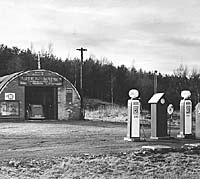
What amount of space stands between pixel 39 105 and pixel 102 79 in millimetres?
42675

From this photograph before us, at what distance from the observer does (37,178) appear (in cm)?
922

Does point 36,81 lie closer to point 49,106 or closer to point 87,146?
point 49,106

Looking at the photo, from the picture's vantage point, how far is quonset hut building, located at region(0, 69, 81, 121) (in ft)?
120

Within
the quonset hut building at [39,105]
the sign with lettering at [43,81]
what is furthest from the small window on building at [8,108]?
the sign with lettering at [43,81]

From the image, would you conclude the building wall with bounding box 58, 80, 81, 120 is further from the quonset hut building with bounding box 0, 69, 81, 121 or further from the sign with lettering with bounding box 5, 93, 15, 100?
the sign with lettering with bounding box 5, 93, 15, 100

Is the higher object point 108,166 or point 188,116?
point 188,116

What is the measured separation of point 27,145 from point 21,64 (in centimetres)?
5908

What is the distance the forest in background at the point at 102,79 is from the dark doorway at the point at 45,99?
90.5 feet

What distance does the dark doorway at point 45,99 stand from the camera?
1543 inches

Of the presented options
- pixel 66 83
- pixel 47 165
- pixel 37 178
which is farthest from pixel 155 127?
pixel 66 83

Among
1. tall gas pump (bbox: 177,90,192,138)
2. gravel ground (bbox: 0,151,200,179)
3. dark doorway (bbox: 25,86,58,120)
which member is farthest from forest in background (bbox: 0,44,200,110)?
gravel ground (bbox: 0,151,200,179)

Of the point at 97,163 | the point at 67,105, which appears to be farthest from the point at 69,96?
the point at 97,163

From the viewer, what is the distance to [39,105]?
40188 mm

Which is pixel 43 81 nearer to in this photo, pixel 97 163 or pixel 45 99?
pixel 45 99
